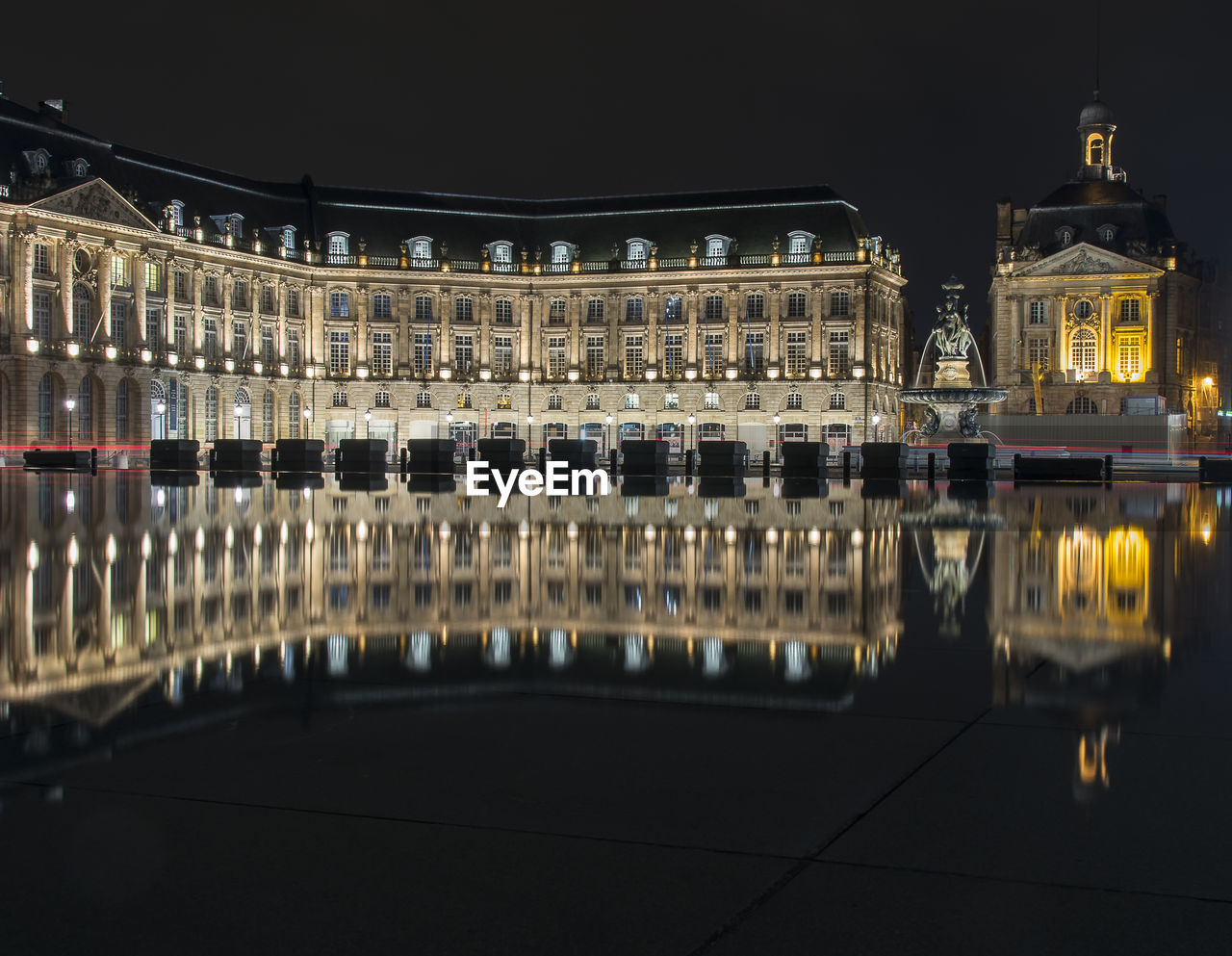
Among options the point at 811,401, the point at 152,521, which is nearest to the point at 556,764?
the point at 152,521

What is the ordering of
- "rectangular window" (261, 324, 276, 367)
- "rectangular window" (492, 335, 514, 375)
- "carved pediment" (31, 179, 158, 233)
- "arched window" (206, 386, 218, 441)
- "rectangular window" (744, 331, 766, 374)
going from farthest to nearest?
"rectangular window" (492, 335, 514, 375) → "rectangular window" (744, 331, 766, 374) → "rectangular window" (261, 324, 276, 367) → "arched window" (206, 386, 218, 441) → "carved pediment" (31, 179, 158, 233)

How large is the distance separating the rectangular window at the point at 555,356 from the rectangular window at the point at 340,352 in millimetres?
15299

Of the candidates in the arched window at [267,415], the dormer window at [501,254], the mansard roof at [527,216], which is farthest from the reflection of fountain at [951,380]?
the arched window at [267,415]

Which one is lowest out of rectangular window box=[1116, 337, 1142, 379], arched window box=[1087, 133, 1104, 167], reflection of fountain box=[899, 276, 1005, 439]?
reflection of fountain box=[899, 276, 1005, 439]

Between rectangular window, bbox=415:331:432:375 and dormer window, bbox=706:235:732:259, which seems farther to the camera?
rectangular window, bbox=415:331:432:375

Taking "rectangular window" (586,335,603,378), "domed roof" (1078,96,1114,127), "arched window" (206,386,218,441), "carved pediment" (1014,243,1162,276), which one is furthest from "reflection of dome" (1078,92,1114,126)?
"arched window" (206,386,218,441)

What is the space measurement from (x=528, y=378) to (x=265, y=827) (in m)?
95.6

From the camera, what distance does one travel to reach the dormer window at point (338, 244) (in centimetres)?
9588

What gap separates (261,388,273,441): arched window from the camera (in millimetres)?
91500

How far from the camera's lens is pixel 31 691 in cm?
552

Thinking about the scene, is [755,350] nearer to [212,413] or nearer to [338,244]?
[338,244]

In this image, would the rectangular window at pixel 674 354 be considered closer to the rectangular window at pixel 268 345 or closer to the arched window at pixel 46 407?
the rectangular window at pixel 268 345

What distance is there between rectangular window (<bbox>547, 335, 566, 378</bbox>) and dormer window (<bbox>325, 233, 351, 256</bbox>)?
16870mm

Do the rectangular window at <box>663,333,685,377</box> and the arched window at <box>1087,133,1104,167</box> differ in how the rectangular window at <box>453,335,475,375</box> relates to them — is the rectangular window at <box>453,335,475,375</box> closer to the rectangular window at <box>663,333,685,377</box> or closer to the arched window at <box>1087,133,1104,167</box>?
the rectangular window at <box>663,333,685,377</box>
